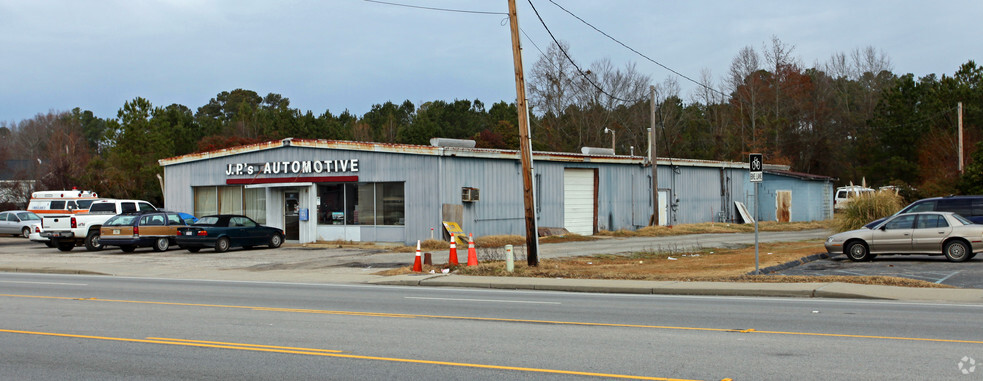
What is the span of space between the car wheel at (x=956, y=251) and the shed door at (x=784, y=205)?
90.7 feet

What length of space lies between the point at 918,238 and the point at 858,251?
1530 mm

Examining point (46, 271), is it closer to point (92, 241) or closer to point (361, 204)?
point (92, 241)

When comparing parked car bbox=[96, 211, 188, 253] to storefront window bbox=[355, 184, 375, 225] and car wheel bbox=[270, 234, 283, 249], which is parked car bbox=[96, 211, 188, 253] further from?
storefront window bbox=[355, 184, 375, 225]

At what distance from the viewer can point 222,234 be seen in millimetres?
29234

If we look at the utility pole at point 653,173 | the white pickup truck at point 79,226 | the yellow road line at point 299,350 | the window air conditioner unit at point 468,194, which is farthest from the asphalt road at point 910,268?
the white pickup truck at point 79,226

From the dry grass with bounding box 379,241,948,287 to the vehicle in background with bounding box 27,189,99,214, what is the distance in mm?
22572

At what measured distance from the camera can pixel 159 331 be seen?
431 inches

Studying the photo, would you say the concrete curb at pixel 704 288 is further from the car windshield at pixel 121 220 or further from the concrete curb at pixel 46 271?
the car windshield at pixel 121 220

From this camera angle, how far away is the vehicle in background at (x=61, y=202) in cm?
3725

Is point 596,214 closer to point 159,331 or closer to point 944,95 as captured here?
point 159,331

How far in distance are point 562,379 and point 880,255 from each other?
1833 cm

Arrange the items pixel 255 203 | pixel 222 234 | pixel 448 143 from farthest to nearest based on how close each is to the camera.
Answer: pixel 255 203 → pixel 448 143 → pixel 222 234

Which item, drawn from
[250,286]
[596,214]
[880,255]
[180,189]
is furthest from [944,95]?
[250,286]

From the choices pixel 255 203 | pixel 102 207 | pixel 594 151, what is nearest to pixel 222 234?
pixel 255 203
